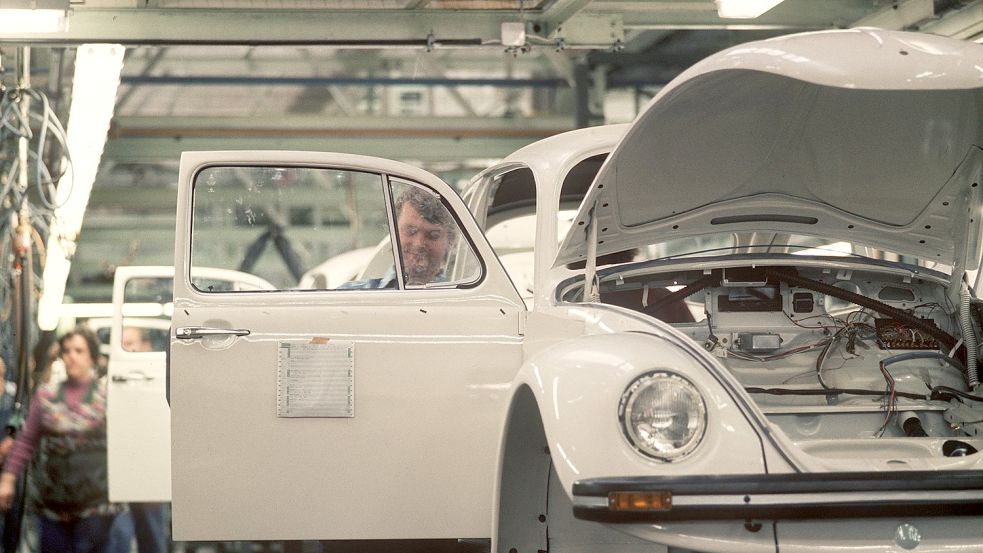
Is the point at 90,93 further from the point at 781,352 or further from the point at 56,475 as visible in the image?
the point at 781,352

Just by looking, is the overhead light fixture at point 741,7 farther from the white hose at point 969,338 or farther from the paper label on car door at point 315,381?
the paper label on car door at point 315,381

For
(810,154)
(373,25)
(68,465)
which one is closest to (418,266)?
(810,154)

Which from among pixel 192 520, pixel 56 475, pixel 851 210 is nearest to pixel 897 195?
pixel 851 210

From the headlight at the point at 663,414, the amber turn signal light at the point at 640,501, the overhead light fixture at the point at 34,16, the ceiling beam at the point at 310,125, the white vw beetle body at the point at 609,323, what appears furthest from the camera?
the ceiling beam at the point at 310,125

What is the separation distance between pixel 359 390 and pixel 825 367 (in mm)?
1685

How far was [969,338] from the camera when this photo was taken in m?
3.98

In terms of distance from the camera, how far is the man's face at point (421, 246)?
14.3ft

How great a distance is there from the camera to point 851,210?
4285 mm

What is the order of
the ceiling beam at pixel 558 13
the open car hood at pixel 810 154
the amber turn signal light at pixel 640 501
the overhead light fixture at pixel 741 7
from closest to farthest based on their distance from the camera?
the amber turn signal light at pixel 640 501 < the open car hood at pixel 810 154 < the overhead light fixture at pixel 741 7 < the ceiling beam at pixel 558 13

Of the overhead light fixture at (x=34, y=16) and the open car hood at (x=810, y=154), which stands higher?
the overhead light fixture at (x=34, y=16)

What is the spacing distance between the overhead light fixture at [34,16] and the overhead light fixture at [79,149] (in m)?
0.56

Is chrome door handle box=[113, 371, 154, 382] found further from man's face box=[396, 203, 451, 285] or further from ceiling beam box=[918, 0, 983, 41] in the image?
ceiling beam box=[918, 0, 983, 41]

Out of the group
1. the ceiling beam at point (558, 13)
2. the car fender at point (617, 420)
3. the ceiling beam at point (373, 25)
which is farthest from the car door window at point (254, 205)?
the ceiling beam at point (558, 13)

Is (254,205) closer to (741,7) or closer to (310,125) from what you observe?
(741,7)
